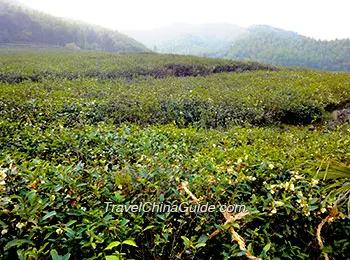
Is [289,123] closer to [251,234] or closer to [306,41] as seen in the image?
[251,234]

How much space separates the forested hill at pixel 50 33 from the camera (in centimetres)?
6381

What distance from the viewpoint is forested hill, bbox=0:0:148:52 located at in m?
63.8

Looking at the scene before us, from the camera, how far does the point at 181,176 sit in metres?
1.94

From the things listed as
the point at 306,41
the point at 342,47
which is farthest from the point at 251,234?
the point at 306,41

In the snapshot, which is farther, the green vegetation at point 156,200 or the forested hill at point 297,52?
the forested hill at point 297,52

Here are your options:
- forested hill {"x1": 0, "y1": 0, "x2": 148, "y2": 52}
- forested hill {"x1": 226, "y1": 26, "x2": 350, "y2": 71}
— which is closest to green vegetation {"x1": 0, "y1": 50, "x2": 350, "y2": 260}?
forested hill {"x1": 0, "y1": 0, "x2": 148, "y2": 52}

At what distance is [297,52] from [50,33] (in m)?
100

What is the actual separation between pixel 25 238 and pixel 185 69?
13155 millimetres

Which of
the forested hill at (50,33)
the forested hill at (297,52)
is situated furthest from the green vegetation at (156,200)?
the forested hill at (297,52)

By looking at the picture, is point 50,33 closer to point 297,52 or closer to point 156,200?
point 156,200

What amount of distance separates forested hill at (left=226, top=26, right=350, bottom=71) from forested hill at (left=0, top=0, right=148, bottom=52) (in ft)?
179

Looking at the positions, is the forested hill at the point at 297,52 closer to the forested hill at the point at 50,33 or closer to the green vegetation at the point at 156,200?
the forested hill at the point at 50,33

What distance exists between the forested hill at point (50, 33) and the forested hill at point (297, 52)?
179 feet

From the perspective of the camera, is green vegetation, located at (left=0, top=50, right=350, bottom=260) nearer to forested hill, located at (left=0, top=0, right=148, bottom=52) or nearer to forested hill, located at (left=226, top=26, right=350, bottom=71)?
forested hill, located at (left=0, top=0, right=148, bottom=52)
